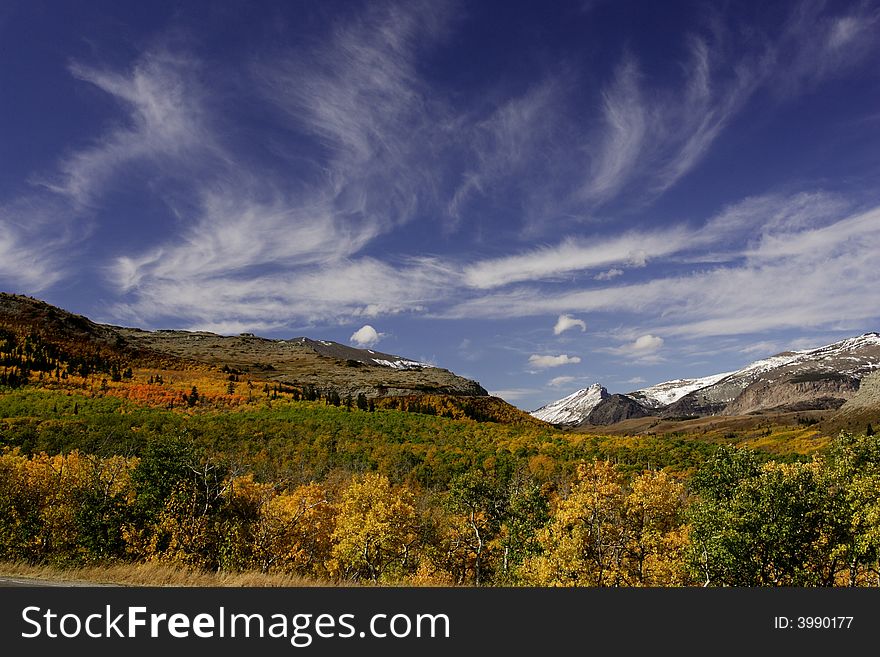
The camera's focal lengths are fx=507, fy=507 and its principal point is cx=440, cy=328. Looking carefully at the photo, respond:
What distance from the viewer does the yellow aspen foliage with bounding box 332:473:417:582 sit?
34.8 meters

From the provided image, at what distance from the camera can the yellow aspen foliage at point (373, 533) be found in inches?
1372

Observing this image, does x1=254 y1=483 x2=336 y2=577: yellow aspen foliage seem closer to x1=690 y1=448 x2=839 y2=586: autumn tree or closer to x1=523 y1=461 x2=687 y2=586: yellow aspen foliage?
x1=523 y1=461 x2=687 y2=586: yellow aspen foliage

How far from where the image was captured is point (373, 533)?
35156 millimetres

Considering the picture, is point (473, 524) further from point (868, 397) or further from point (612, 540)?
point (868, 397)

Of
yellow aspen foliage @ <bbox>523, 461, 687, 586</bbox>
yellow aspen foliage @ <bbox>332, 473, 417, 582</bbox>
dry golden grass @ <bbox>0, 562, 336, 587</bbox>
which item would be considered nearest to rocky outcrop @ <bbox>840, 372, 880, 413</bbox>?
yellow aspen foliage @ <bbox>523, 461, 687, 586</bbox>

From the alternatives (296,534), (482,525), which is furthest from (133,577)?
(482,525)

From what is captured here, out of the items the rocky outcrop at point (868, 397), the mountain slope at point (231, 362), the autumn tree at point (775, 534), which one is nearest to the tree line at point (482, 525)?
the autumn tree at point (775, 534)

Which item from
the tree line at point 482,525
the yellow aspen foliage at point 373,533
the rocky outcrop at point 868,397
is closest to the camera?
the tree line at point 482,525

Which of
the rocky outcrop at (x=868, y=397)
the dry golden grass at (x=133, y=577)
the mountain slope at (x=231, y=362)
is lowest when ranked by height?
the dry golden grass at (x=133, y=577)

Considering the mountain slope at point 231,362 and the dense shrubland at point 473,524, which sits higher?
the mountain slope at point 231,362

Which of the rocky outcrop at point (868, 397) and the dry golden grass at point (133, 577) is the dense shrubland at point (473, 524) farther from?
the rocky outcrop at point (868, 397)

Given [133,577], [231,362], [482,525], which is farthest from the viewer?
[231,362]
